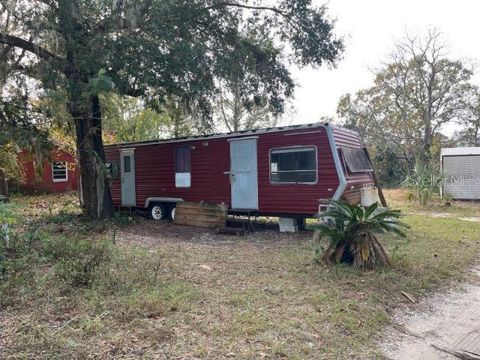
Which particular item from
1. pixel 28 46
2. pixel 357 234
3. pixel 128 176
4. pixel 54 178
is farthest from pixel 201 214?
pixel 54 178

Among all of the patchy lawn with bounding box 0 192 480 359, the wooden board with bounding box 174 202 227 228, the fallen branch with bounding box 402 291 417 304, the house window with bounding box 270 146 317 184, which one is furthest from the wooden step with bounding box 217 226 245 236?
the fallen branch with bounding box 402 291 417 304

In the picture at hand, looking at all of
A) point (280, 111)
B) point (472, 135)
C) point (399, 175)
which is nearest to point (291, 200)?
point (280, 111)

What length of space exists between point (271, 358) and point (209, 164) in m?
7.44

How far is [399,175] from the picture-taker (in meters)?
27.2

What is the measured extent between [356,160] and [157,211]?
5.57 m

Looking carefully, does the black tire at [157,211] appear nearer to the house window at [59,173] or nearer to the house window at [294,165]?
the house window at [294,165]

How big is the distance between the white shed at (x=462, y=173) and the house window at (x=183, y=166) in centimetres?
1116

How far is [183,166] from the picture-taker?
10.8 metres

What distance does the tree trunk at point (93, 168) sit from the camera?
9.30 m

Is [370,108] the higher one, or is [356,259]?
[370,108]

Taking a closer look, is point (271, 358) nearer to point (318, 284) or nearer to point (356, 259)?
point (318, 284)

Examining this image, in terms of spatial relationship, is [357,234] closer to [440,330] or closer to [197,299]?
[440,330]

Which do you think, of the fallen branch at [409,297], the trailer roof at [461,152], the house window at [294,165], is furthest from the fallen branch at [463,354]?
the trailer roof at [461,152]

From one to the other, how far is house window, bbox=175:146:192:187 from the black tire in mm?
975
